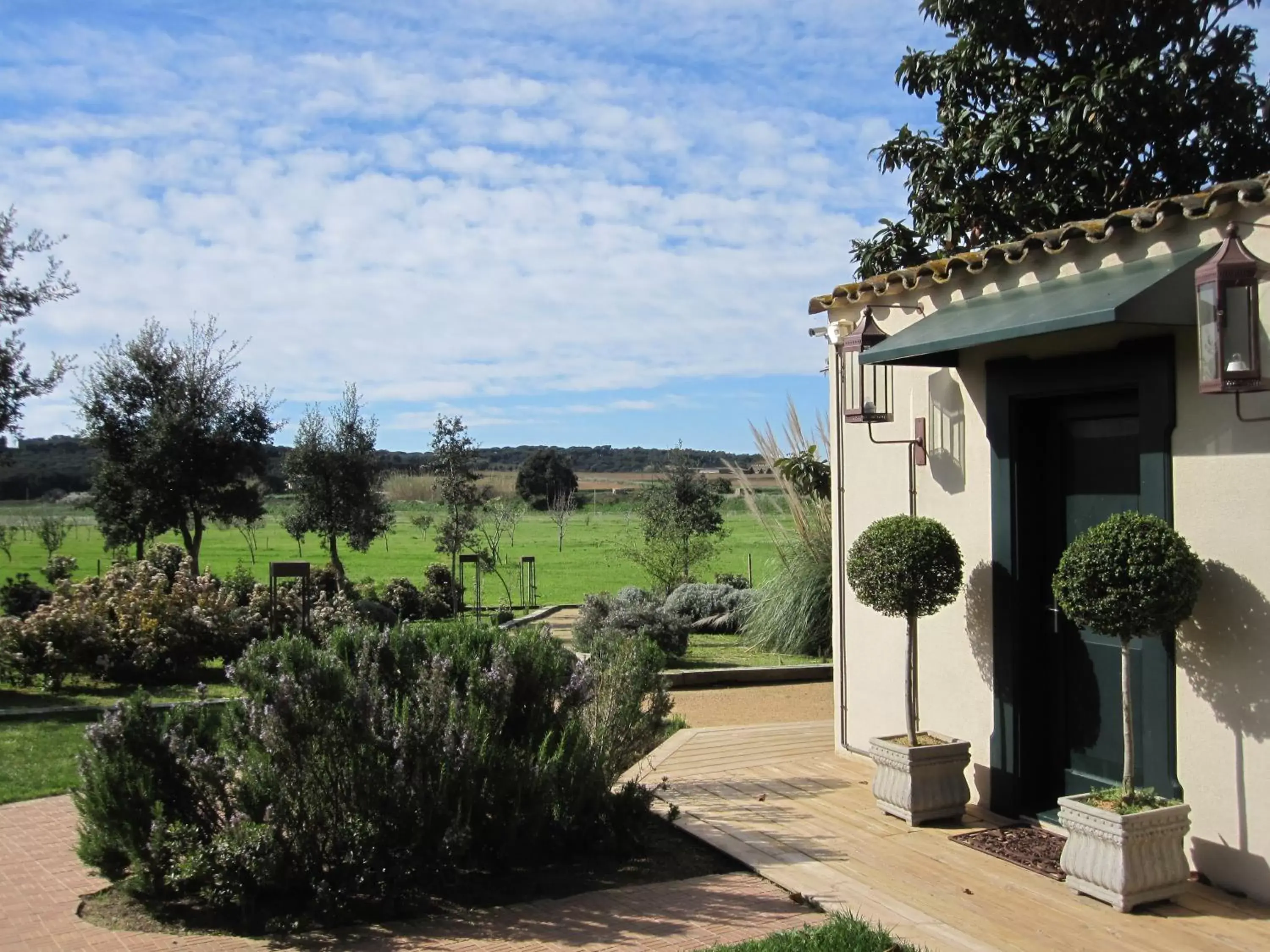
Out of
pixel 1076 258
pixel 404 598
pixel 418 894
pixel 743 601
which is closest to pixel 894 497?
pixel 1076 258

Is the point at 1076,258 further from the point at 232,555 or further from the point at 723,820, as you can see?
the point at 232,555

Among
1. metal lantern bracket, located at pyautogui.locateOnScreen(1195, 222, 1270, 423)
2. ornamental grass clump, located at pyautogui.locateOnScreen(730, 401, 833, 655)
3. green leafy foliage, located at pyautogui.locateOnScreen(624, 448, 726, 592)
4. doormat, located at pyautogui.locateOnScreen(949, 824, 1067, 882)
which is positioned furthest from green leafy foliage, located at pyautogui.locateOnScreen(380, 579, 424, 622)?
metal lantern bracket, located at pyautogui.locateOnScreen(1195, 222, 1270, 423)

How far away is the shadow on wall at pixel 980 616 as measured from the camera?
6082 millimetres

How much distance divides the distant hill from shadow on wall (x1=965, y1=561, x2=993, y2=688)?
319 inches

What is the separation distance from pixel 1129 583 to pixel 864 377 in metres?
2.59

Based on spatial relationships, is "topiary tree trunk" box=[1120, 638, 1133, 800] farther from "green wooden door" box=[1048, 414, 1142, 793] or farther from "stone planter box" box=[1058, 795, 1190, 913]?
"green wooden door" box=[1048, 414, 1142, 793]

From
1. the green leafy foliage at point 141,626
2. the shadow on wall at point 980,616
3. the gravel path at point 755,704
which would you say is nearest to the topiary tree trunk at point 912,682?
the shadow on wall at point 980,616

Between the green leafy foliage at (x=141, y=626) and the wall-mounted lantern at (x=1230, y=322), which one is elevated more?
the wall-mounted lantern at (x=1230, y=322)

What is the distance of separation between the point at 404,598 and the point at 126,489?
14.7 ft

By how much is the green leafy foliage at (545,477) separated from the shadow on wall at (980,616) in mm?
26842

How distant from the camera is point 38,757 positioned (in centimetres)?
802

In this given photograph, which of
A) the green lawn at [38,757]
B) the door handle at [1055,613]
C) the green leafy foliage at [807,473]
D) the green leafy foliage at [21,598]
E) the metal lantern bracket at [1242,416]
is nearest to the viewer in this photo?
the metal lantern bracket at [1242,416]

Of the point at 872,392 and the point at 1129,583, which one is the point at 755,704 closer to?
the point at 872,392

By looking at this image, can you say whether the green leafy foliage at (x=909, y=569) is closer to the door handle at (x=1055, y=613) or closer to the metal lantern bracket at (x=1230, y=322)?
the door handle at (x=1055, y=613)
